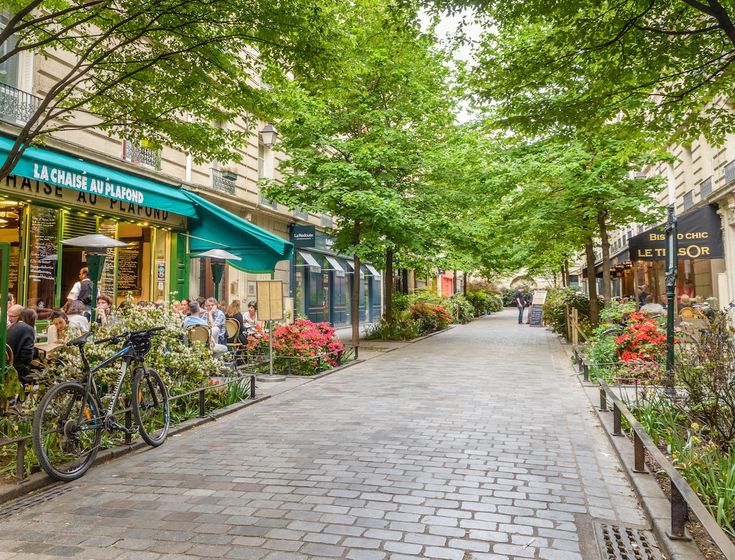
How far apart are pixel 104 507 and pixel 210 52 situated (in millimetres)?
4877

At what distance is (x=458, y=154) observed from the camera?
626 inches

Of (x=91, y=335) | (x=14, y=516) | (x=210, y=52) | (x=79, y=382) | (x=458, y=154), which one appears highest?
(x=458, y=154)

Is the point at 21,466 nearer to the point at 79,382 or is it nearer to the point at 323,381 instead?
the point at 79,382

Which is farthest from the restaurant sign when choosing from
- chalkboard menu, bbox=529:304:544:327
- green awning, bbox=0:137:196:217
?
Answer: chalkboard menu, bbox=529:304:544:327

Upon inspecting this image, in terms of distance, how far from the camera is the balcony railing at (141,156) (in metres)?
12.9

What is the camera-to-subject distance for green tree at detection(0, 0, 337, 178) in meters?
5.49

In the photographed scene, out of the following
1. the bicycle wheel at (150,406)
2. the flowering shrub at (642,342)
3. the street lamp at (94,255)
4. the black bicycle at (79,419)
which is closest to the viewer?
the black bicycle at (79,419)

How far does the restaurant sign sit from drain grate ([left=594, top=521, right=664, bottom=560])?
37.6 ft

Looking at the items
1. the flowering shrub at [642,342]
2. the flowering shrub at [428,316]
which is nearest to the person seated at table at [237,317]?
the flowering shrub at [642,342]

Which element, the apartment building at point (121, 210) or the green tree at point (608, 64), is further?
the apartment building at point (121, 210)

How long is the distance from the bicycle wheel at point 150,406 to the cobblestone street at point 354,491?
19 cm

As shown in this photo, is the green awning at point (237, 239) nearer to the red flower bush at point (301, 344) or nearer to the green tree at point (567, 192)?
the red flower bush at point (301, 344)

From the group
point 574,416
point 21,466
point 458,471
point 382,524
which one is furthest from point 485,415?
point 21,466

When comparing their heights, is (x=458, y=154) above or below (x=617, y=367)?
above
